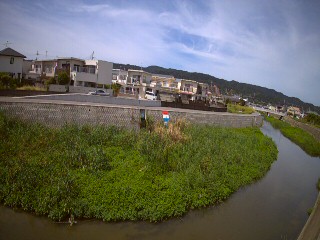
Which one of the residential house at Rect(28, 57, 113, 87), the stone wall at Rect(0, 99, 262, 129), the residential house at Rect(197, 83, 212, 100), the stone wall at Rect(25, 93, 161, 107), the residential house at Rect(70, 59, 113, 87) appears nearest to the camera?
the stone wall at Rect(0, 99, 262, 129)

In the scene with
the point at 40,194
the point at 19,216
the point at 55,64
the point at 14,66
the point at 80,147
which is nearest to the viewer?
the point at 19,216

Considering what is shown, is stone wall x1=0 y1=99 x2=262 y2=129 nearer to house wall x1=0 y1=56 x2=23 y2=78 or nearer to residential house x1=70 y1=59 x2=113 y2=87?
residential house x1=70 y1=59 x2=113 y2=87

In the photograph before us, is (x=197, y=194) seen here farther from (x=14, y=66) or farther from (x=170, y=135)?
(x=14, y=66)

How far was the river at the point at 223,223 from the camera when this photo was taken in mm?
8656

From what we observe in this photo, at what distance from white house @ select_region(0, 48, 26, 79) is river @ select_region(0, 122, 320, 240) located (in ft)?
108

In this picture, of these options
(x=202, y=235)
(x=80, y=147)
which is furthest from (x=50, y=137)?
(x=202, y=235)

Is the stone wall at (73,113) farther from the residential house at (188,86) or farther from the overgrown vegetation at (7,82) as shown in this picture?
the residential house at (188,86)

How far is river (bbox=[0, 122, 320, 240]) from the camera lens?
8.66 meters

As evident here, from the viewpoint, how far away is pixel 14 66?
3616 centimetres

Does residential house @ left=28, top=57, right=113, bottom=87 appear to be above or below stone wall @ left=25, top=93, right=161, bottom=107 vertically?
above

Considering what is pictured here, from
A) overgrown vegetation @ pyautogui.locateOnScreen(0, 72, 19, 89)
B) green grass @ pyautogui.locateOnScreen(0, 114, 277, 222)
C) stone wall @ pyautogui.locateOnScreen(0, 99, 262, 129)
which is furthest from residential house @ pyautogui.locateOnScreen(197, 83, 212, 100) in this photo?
green grass @ pyautogui.locateOnScreen(0, 114, 277, 222)

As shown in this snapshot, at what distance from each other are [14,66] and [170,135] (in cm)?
3105

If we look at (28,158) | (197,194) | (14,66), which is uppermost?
(14,66)

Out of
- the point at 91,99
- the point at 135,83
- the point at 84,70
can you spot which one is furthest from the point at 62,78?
the point at 135,83
